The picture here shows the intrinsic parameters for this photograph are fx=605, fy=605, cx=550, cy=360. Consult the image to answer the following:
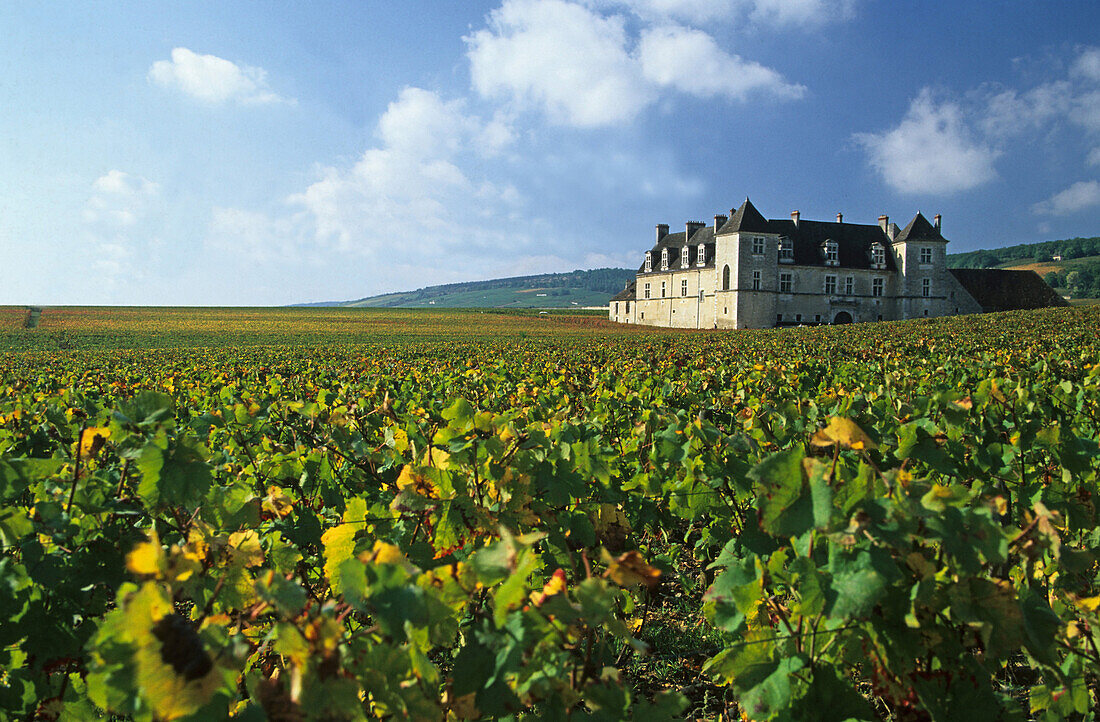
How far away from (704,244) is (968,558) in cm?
5865

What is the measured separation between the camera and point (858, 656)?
5.17 ft

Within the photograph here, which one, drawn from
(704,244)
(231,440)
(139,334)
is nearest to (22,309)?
(139,334)

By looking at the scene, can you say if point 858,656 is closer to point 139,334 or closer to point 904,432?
point 904,432

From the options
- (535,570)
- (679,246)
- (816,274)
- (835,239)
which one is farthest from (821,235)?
(535,570)

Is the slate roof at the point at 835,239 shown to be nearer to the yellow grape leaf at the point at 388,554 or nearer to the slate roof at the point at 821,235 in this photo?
the slate roof at the point at 821,235

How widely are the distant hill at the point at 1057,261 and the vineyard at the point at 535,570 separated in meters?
130

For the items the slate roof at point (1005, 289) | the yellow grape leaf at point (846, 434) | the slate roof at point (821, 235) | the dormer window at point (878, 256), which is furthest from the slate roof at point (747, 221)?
the yellow grape leaf at point (846, 434)

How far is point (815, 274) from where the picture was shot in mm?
55062

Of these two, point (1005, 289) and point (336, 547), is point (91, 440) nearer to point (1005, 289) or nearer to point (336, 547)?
point (336, 547)

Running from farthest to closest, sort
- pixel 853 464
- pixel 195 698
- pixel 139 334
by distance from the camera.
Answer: pixel 139 334 < pixel 853 464 < pixel 195 698

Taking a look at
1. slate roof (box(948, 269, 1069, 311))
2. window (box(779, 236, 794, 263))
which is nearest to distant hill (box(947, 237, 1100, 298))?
slate roof (box(948, 269, 1069, 311))

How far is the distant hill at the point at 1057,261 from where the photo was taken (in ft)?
373

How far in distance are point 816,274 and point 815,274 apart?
→ 163 millimetres

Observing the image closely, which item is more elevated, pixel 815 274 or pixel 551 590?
pixel 815 274
